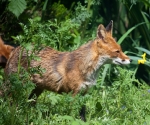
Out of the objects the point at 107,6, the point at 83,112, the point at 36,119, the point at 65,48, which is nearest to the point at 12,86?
the point at 36,119

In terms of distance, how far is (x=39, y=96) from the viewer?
8.42 m

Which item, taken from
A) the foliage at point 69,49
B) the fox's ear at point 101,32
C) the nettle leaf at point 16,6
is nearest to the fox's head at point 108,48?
the fox's ear at point 101,32

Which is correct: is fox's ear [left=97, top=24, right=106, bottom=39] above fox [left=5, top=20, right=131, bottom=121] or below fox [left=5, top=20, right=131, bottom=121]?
above

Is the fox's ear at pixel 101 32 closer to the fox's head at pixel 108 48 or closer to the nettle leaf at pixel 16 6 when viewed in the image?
the fox's head at pixel 108 48

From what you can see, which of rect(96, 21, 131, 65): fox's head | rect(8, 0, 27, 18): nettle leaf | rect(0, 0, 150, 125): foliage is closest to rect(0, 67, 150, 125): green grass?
rect(0, 0, 150, 125): foliage

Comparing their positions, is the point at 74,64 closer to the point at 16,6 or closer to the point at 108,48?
the point at 108,48

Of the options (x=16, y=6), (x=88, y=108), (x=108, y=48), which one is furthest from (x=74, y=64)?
(x=16, y=6)

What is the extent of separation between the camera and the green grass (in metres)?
6.05

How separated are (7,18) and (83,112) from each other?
10.0ft

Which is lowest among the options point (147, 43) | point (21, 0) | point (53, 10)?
point (147, 43)

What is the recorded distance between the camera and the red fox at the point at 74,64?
762 cm

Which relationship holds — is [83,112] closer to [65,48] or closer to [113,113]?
[113,113]

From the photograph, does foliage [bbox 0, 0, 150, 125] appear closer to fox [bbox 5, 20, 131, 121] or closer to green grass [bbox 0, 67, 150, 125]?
green grass [bbox 0, 67, 150, 125]

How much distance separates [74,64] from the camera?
7.70 meters
